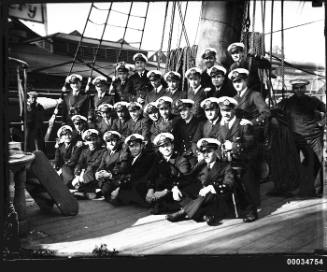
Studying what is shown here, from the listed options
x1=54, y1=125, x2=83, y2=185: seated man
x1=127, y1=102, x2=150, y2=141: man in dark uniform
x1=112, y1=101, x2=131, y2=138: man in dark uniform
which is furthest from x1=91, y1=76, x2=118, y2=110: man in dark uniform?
x1=54, y1=125, x2=83, y2=185: seated man

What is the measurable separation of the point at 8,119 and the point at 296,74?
2460 mm

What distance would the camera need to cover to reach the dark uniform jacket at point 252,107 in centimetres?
339

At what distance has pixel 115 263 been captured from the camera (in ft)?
9.84

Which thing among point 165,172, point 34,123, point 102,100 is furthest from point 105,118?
point 165,172

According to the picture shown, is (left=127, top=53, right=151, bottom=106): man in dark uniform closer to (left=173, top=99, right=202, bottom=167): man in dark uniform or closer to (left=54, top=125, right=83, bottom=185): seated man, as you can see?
(left=173, top=99, right=202, bottom=167): man in dark uniform

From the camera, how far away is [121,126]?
3.71 meters

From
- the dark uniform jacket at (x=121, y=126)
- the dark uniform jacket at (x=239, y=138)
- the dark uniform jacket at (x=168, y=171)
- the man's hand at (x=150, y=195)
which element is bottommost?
the man's hand at (x=150, y=195)

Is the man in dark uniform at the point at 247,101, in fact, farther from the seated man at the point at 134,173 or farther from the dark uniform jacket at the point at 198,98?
the seated man at the point at 134,173

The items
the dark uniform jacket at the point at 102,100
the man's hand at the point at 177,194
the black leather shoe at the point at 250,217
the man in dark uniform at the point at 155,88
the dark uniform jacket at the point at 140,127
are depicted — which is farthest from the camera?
the dark uniform jacket at the point at 102,100

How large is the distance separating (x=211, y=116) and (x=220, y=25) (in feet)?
3.32

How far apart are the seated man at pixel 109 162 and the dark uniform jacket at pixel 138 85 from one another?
0.44m

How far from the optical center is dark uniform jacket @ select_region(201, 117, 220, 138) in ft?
11.0

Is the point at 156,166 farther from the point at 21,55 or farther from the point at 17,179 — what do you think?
the point at 21,55

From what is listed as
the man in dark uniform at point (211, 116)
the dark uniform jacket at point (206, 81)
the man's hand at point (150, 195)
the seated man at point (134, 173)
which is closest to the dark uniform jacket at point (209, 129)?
the man in dark uniform at point (211, 116)
